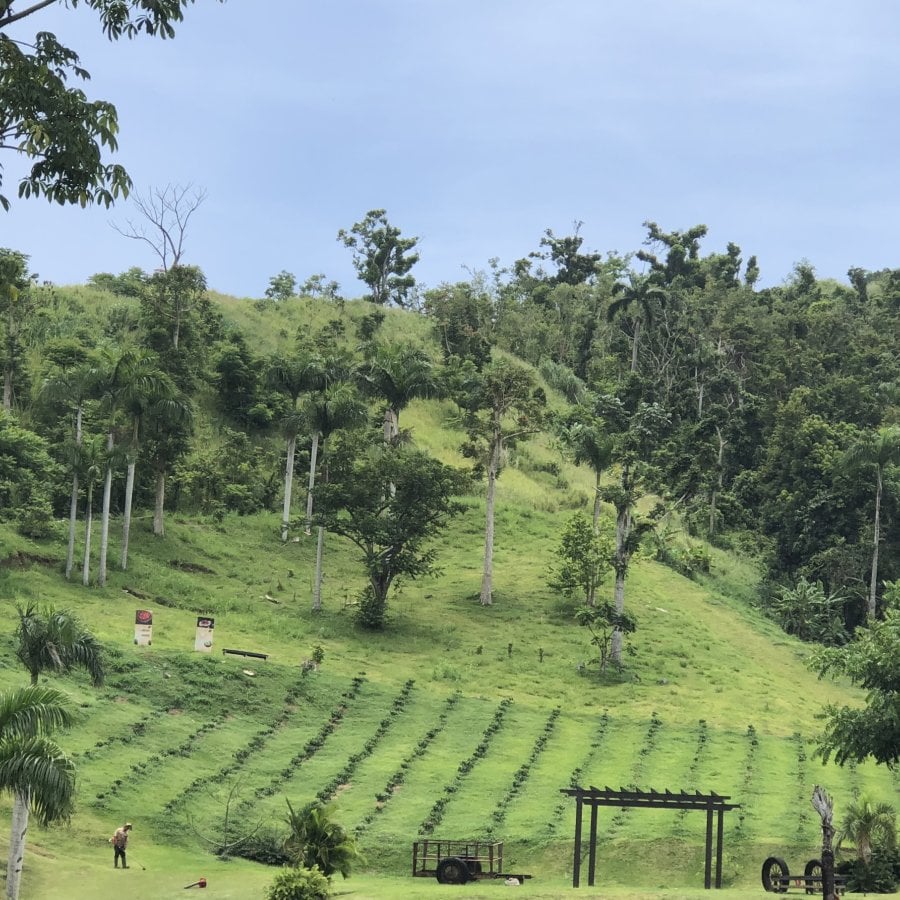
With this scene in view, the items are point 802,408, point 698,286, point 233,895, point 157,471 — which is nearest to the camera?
point 233,895

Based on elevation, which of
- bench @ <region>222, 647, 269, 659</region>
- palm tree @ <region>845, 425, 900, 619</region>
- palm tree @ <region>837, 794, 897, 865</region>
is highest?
palm tree @ <region>845, 425, 900, 619</region>


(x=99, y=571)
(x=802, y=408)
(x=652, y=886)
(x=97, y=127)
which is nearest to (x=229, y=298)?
(x=802, y=408)

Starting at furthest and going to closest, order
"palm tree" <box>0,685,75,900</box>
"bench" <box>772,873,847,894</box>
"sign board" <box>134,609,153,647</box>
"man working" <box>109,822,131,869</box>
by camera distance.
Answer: "sign board" <box>134,609,153,647</box>
"man working" <box>109,822,131,869</box>
"bench" <box>772,873,847,894</box>
"palm tree" <box>0,685,75,900</box>

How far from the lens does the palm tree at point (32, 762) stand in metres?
22.9

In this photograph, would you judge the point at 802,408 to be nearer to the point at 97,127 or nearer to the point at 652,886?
the point at 652,886

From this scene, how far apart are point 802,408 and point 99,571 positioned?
56447mm

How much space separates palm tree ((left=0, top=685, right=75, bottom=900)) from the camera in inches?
901

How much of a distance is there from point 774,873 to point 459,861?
7423 millimetres

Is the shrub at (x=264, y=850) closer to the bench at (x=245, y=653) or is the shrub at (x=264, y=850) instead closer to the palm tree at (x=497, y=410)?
the bench at (x=245, y=653)

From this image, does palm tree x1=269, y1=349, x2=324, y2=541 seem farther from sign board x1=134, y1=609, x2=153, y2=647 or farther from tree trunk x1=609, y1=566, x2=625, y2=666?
sign board x1=134, y1=609, x2=153, y2=647

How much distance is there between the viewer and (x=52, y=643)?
30000 mm

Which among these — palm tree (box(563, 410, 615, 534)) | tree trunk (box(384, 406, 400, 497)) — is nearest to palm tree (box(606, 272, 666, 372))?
tree trunk (box(384, 406, 400, 497))

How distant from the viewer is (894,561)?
8194 cm

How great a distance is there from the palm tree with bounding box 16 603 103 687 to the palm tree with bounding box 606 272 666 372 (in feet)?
278
